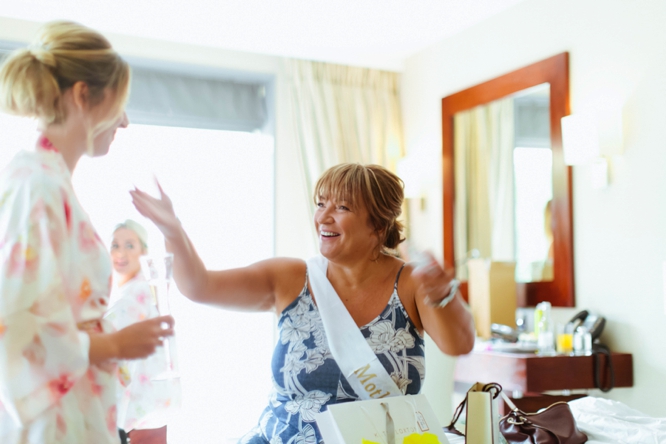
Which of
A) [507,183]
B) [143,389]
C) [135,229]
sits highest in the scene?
[507,183]

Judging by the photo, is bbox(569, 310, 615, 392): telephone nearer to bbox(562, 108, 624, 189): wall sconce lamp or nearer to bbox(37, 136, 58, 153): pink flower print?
bbox(562, 108, 624, 189): wall sconce lamp

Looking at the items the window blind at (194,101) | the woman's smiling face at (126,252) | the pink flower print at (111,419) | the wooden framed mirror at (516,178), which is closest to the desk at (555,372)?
the wooden framed mirror at (516,178)

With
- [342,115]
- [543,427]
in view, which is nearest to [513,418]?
[543,427]

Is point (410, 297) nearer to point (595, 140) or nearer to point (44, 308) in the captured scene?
point (44, 308)

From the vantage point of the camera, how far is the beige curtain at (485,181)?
3.73 meters

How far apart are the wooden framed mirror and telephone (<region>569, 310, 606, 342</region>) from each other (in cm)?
13

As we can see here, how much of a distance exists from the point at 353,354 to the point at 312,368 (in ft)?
0.38

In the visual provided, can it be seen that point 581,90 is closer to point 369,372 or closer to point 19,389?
point 369,372

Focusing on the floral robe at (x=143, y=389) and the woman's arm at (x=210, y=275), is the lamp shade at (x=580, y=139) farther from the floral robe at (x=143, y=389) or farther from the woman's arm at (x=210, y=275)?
the floral robe at (x=143, y=389)

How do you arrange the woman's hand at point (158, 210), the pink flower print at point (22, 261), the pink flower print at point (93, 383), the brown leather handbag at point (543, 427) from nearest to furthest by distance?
the pink flower print at point (22, 261) < the pink flower print at point (93, 383) < the woman's hand at point (158, 210) < the brown leather handbag at point (543, 427)

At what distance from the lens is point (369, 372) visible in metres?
1.68

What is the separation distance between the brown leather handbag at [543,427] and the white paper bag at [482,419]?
169mm

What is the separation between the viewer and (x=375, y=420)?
1.48 meters

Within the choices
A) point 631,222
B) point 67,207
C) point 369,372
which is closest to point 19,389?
point 67,207
